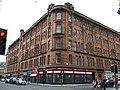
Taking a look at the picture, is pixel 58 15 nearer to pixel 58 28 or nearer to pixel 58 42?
pixel 58 28

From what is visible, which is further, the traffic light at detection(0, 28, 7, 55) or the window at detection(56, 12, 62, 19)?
the window at detection(56, 12, 62, 19)

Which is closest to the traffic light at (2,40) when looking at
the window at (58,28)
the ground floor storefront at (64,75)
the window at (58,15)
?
the ground floor storefront at (64,75)

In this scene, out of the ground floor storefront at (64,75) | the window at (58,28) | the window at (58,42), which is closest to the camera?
the ground floor storefront at (64,75)

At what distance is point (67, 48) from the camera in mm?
40844

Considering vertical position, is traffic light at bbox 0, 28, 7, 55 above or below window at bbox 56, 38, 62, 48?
below

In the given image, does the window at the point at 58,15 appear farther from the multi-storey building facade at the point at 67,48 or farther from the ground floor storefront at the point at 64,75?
the ground floor storefront at the point at 64,75

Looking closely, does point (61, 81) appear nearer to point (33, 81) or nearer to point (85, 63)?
point (85, 63)

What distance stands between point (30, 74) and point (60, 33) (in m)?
18.1

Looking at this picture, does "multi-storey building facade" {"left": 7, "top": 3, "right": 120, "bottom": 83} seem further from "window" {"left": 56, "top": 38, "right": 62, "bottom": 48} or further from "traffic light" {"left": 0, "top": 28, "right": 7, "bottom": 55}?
"traffic light" {"left": 0, "top": 28, "right": 7, "bottom": 55}

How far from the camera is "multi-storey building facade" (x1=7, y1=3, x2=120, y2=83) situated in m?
40.1

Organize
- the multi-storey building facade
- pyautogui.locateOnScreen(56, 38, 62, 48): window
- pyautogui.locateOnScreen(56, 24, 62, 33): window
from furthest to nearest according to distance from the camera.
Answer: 1. pyautogui.locateOnScreen(56, 24, 62, 33): window
2. pyautogui.locateOnScreen(56, 38, 62, 48): window
3. the multi-storey building facade

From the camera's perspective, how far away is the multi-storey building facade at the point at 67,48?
40.1m

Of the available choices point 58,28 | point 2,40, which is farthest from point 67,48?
point 2,40

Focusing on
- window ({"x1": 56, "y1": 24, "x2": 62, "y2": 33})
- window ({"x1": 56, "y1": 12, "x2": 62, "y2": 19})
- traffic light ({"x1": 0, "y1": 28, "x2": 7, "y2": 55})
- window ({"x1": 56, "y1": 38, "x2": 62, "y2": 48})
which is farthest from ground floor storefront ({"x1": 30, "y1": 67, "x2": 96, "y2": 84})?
traffic light ({"x1": 0, "y1": 28, "x2": 7, "y2": 55})
